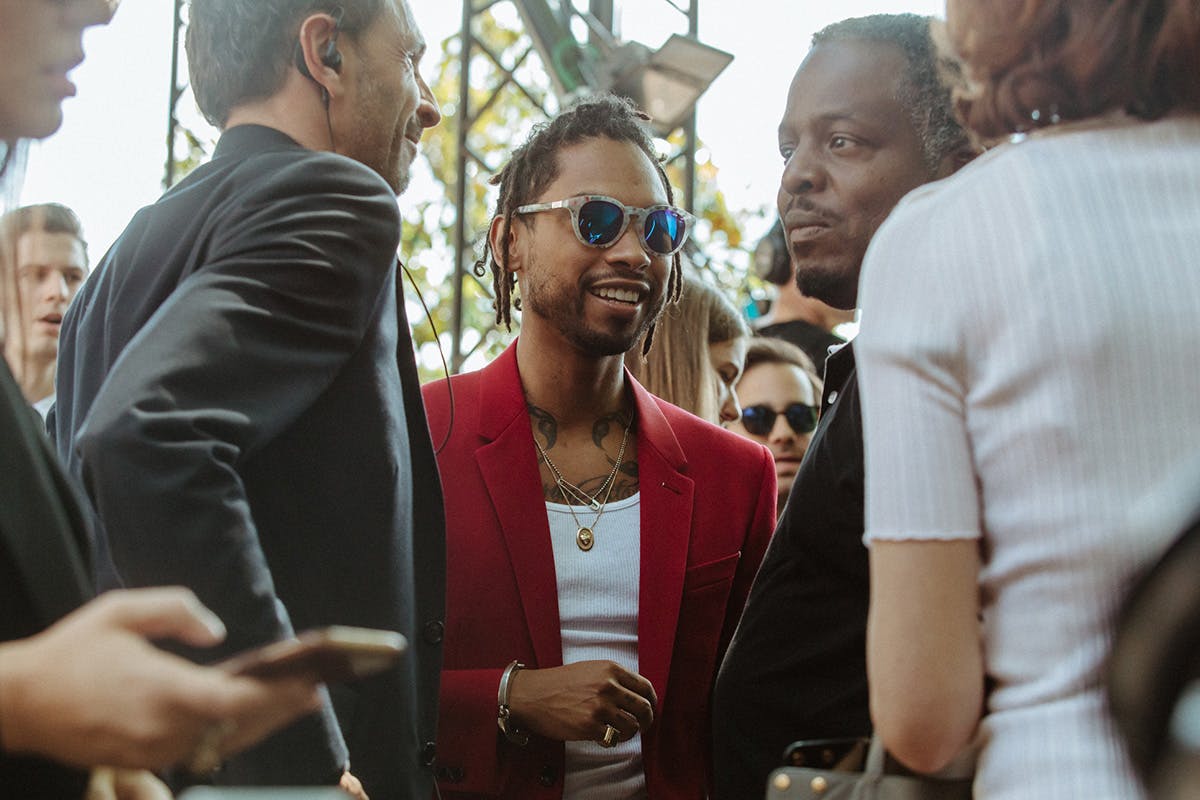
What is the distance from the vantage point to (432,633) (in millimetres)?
2068

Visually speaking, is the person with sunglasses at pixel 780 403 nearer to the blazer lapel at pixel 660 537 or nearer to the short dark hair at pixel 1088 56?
the blazer lapel at pixel 660 537

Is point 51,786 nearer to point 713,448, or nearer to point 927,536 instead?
point 927,536

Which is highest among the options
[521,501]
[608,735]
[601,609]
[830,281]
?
[830,281]

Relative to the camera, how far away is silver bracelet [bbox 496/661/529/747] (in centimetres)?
254

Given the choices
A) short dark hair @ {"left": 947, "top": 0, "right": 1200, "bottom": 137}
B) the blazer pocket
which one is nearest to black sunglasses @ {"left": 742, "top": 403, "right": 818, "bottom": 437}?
the blazer pocket

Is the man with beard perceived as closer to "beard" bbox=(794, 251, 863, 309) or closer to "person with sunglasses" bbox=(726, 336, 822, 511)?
"beard" bbox=(794, 251, 863, 309)

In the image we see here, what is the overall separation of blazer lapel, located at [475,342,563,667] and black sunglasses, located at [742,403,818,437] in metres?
1.80

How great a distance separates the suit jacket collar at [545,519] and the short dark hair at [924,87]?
949 millimetres

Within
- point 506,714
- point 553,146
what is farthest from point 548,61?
point 506,714

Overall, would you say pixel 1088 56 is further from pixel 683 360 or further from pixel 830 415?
pixel 683 360

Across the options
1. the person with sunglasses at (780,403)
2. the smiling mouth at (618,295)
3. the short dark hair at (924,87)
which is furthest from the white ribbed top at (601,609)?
the person with sunglasses at (780,403)

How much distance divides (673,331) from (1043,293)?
2.74m

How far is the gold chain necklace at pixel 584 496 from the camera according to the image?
9.32 feet

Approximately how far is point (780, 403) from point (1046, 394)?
3.42 m
